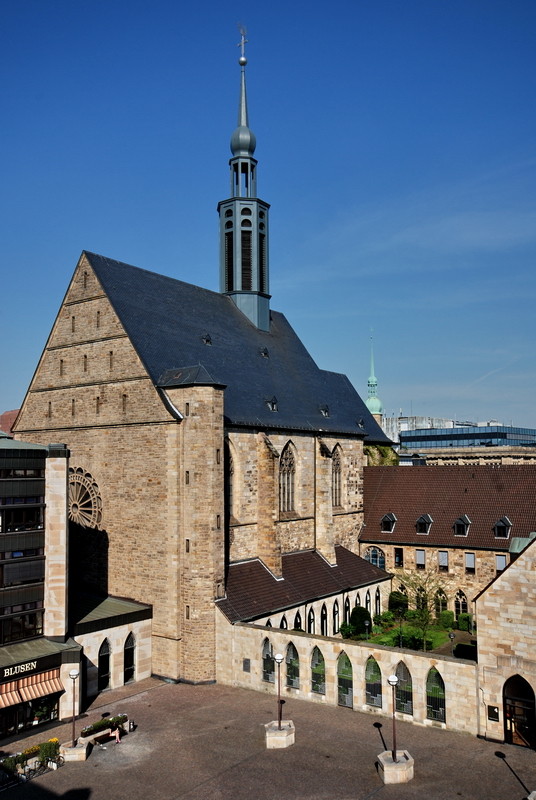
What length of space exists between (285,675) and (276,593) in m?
6.16

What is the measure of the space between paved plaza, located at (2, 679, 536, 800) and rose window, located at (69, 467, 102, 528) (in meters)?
10.8

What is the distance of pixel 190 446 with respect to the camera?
34.5 meters

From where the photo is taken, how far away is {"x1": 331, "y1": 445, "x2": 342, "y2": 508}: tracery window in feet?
166

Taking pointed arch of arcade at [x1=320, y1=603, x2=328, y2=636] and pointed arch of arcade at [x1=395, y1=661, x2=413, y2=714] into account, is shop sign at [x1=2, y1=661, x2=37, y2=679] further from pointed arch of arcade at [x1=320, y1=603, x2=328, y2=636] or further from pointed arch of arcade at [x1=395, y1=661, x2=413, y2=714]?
pointed arch of arcade at [x1=320, y1=603, x2=328, y2=636]

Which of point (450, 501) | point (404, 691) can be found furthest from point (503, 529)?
point (404, 691)

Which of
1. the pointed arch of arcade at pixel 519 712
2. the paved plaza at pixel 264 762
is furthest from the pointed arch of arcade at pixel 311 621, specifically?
the pointed arch of arcade at pixel 519 712

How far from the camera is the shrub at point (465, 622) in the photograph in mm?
43781

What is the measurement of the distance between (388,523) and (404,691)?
23062 mm

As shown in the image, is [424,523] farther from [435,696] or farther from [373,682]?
[435,696]

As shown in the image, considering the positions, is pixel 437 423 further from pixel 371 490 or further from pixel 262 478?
pixel 262 478

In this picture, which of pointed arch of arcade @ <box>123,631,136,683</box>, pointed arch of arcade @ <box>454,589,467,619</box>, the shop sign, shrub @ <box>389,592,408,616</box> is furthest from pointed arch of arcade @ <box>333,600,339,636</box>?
the shop sign

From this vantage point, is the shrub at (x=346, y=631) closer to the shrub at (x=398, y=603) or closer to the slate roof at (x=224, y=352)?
the shrub at (x=398, y=603)

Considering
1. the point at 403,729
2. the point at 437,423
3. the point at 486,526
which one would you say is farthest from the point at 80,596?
the point at 437,423

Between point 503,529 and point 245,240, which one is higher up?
point 245,240
